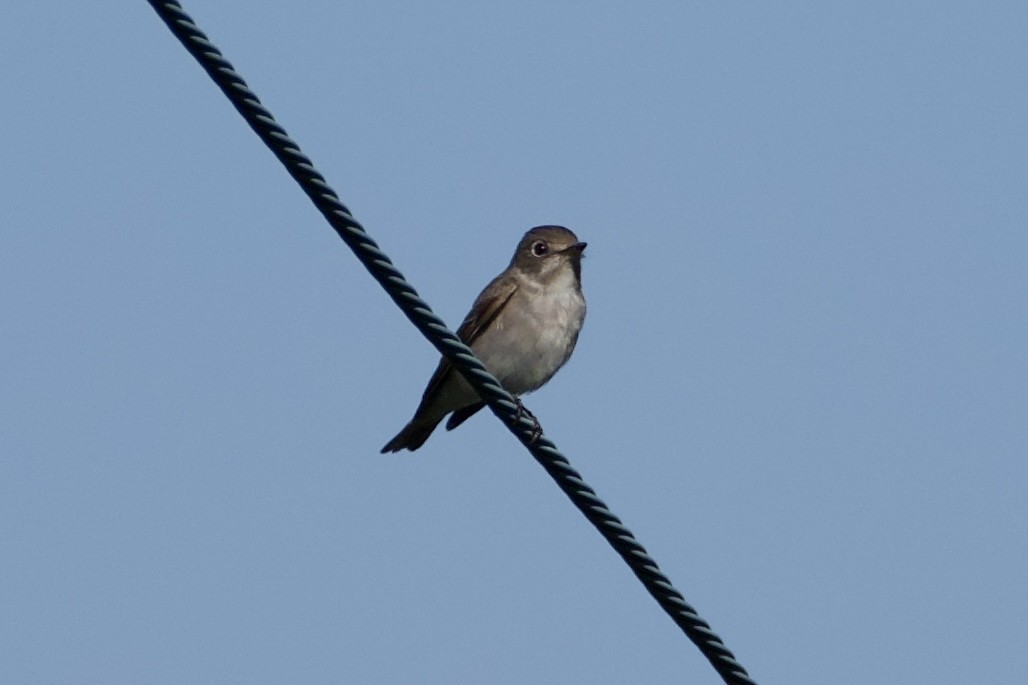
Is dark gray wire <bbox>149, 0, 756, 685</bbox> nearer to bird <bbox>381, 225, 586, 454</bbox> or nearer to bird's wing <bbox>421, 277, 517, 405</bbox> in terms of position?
bird <bbox>381, 225, 586, 454</bbox>

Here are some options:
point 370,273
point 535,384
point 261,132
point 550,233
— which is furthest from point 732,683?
point 550,233

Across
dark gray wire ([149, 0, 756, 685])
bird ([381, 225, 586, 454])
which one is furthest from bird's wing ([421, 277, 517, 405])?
dark gray wire ([149, 0, 756, 685])

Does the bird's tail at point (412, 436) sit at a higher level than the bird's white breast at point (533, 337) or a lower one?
lower

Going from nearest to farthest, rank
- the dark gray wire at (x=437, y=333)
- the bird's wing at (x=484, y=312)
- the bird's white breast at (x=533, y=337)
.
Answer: the dark gray wire at (x=437, y=333) < the bird's white breast at (x=533, y=337) < the bird's wing at (x=484, y=312)

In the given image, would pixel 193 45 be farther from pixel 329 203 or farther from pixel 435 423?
pixel 435 423

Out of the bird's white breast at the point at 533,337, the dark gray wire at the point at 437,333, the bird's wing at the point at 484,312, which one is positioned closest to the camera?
the dark gray wire at the point at 437,333

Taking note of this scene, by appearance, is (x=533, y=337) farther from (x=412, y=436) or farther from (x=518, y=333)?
(x=412, y=436)

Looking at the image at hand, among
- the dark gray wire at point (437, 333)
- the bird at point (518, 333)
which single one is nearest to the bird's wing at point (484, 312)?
the bird at point (518, 333)

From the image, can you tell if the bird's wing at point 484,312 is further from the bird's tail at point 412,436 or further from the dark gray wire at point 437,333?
the dark gray wire at point 437,333
